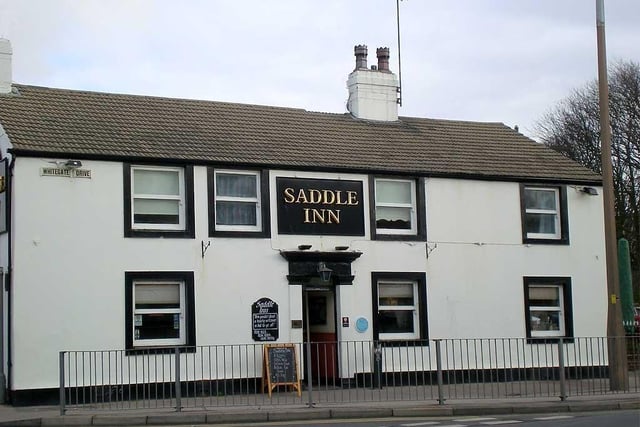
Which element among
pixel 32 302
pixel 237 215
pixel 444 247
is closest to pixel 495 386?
pixel 444 247

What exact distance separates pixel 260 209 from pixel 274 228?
530 millimetres

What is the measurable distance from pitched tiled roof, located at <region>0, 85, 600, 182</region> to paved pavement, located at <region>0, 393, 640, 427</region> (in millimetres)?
5563

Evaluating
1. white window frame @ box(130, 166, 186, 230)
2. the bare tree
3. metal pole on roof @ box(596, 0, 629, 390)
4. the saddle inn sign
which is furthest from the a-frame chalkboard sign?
the bare tree

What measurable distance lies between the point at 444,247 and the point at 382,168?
2491 millimetres

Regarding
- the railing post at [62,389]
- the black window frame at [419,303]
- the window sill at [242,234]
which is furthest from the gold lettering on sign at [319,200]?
the railing post at [62,389]

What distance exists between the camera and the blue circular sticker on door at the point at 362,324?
2219 cm

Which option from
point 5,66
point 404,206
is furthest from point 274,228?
point 5,66

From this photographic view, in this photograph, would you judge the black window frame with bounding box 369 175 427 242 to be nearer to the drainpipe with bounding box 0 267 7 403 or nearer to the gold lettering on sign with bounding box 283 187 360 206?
the gold lettering on sign with bounding box 283 187 360 206

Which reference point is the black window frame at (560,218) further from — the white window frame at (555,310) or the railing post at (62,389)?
the railing post at (62,389)

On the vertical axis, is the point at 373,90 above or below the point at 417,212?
above

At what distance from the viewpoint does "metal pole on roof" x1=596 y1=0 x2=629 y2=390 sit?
1927cm

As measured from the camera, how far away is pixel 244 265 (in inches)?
834

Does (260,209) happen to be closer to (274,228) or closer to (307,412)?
(274,228)

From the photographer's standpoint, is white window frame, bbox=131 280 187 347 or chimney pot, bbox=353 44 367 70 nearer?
white window frame, bbox=131 280 187 347
